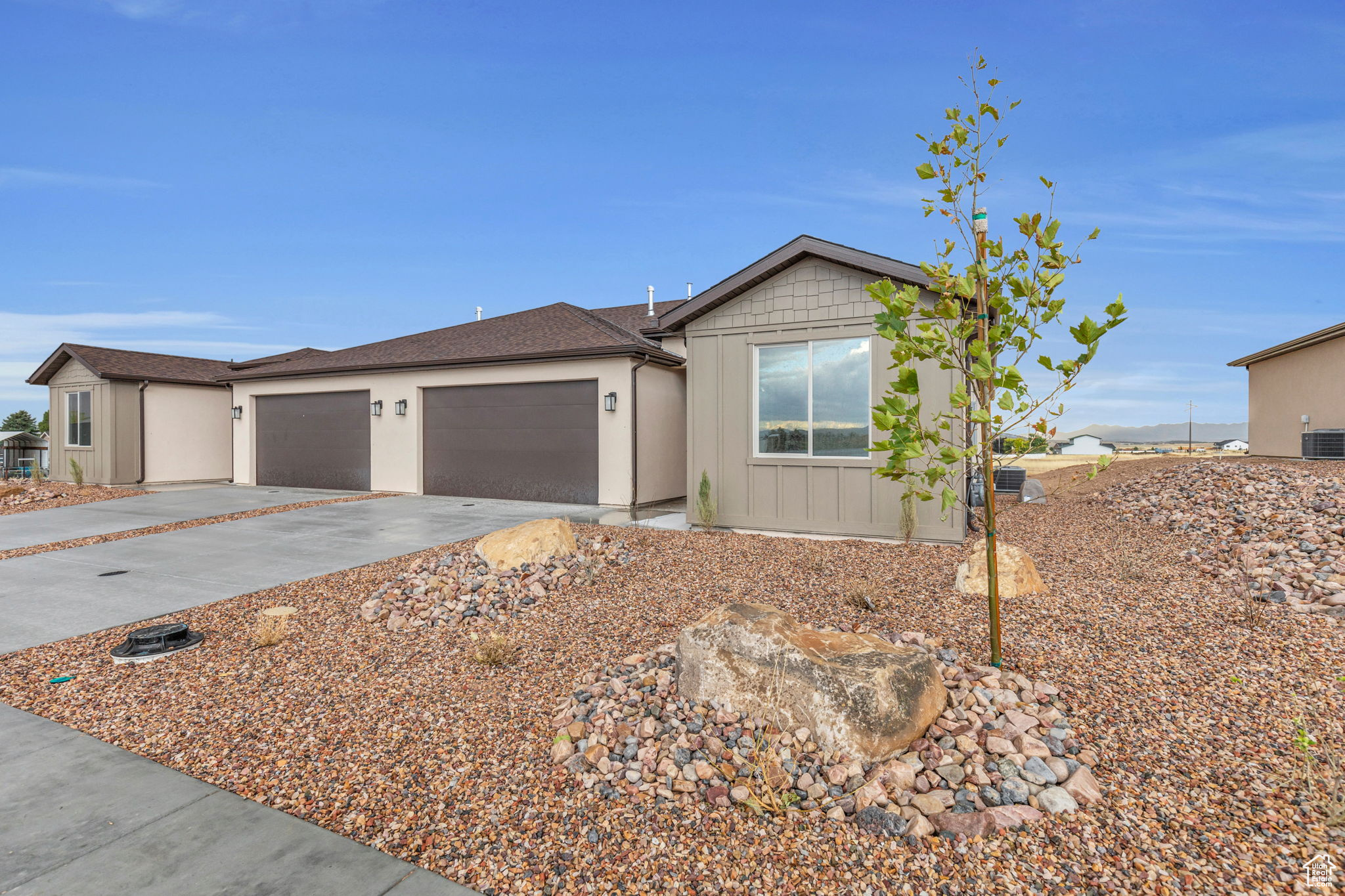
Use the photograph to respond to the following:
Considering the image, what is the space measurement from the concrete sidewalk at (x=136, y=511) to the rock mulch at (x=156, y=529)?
0.16m

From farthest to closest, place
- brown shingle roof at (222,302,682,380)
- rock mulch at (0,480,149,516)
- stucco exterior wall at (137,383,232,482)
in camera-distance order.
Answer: stucco exterior wall at (137,383,232,482) → rock mulch at (0,480,149,516) → brown shingle roof at (222,302,682,380)

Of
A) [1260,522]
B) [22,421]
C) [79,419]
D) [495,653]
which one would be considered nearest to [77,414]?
[79,419]

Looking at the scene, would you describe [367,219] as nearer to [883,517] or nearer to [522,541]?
[522,541]

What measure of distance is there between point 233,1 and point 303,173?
476 centimetres

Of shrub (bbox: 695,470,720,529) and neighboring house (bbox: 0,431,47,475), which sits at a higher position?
neighboring house (bbox: 0,431,47,475)

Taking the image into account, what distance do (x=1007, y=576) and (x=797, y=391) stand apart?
12.1 feet

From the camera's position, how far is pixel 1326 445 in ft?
40.5

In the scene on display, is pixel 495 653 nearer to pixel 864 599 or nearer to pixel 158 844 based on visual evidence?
pixel 158 844

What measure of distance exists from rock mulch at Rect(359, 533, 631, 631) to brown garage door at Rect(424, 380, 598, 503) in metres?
5.22

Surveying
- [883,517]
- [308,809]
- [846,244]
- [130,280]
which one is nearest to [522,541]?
[308,809]

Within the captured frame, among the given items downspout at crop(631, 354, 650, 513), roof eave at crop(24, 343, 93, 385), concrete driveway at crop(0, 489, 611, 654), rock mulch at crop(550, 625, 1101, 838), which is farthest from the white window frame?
rock mulch at crop(550, 625, 1101, 838)

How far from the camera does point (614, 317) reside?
15703mm

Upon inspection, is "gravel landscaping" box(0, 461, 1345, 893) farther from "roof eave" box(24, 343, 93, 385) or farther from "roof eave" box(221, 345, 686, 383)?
"roof eave" box(24, 343, 93, 385)

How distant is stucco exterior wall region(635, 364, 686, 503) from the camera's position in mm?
11016
